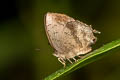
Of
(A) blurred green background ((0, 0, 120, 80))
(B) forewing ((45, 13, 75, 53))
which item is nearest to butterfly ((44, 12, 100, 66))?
(B) forewing ((45, 13, 75, 53))

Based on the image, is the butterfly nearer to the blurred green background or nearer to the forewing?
the forewing

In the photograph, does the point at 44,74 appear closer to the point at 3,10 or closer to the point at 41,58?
the point at 41,58

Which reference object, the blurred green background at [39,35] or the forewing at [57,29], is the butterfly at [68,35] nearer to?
the forewing at [57,29]

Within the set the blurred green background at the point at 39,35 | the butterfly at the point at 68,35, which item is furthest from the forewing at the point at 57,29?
the blurred green background at the point at 39,35

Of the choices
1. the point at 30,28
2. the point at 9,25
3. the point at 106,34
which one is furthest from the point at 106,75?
the point at 9,25

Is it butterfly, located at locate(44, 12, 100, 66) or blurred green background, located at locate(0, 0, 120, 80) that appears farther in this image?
blurred green background, located at locate(0, 0, 120, 80)

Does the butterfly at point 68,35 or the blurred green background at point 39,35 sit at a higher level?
the butterfly at point 68,35
